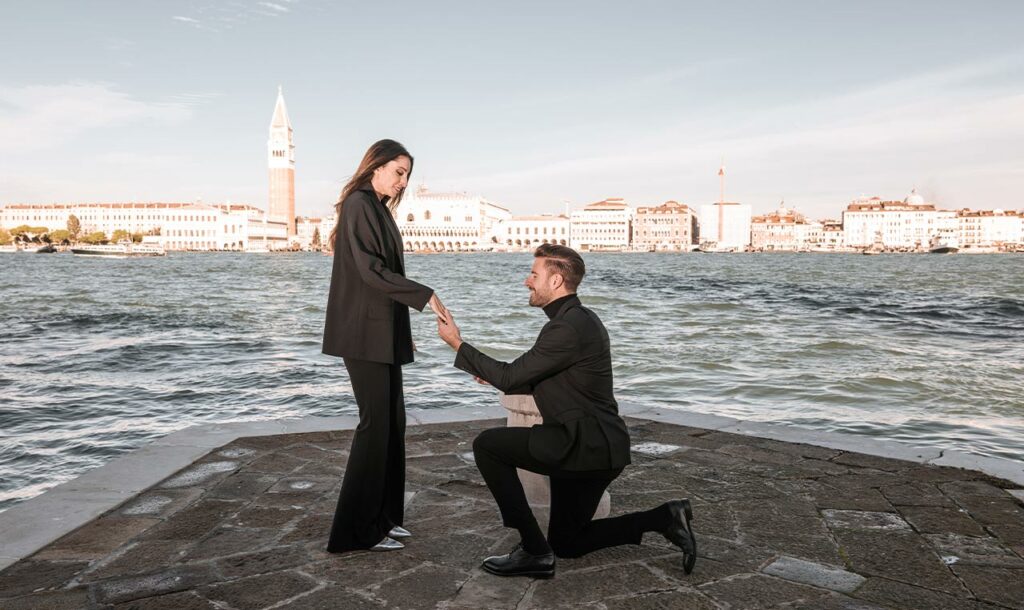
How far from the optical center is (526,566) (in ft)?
9.17

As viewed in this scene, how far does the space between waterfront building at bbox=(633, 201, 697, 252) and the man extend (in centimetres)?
14807

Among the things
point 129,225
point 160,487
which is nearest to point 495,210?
point 129,225

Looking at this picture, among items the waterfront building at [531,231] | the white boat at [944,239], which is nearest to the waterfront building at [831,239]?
the white boat at [944,239]

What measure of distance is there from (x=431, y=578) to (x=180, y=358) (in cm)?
1067

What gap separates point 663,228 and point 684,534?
148649mm

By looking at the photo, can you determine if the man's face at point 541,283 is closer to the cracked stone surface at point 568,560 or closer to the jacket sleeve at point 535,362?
the jacket sleeve at point 535,362

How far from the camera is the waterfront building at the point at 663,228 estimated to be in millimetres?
148125

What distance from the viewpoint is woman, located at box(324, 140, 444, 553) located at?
2.95 m

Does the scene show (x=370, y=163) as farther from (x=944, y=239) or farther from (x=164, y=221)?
(x=944, y=239)

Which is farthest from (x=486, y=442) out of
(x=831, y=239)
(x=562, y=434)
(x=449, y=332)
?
(x=831, y=239)

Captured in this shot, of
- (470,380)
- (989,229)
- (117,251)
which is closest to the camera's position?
(470,380)

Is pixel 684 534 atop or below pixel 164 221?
below

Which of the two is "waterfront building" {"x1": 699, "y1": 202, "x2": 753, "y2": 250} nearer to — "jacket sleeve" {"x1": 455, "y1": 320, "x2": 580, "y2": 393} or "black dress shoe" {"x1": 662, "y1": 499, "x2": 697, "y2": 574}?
"black dress shoe" {"x1": 662, "y1": 499, "x2": 697, "y2": 574}

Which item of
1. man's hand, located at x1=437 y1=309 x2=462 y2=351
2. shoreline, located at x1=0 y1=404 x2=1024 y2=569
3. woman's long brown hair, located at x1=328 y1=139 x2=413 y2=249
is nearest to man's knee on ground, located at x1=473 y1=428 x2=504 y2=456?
man's hand, located at x1=437 y1=309 x2=462 y2=351
